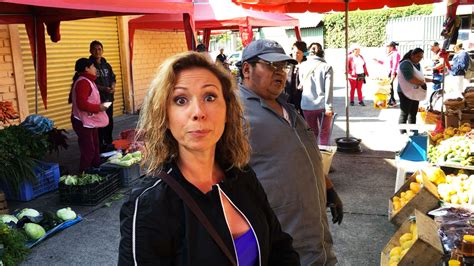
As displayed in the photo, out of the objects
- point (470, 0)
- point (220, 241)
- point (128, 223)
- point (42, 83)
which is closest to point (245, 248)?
point (220, 241)

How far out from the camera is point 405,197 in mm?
4312

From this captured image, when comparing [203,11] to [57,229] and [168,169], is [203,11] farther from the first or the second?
[168,169]

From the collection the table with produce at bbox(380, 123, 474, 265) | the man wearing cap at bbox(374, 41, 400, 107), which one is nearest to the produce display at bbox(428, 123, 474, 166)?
the table with produce at bbox(380, 123, 474, 265)

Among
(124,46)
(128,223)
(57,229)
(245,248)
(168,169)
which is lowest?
(57,229)

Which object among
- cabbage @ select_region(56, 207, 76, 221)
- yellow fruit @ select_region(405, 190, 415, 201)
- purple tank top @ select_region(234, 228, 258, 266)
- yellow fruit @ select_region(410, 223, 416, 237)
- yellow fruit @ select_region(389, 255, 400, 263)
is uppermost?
purple tank top @ select_region(234, 228, 258, 266)

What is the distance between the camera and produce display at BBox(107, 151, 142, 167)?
614 centimetres

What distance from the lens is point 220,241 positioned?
4.20 feet

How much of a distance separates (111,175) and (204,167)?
4.64 m

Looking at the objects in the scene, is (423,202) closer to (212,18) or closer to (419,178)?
(419,178)

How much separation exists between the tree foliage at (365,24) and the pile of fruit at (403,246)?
25085 millimetres

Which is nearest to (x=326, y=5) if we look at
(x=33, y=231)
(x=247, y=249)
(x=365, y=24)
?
(x=33, y=231)

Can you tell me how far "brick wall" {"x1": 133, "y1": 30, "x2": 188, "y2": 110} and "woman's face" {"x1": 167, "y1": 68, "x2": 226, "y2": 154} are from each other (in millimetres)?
11107

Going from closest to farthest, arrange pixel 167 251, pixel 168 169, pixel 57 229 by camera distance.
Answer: pixel 167 251
pixel 168 169
pixel 57 229

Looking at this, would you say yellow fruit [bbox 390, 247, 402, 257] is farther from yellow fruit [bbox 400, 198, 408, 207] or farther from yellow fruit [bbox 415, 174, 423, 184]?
yellow fruit [bbox 415, 174, 423, 184]
